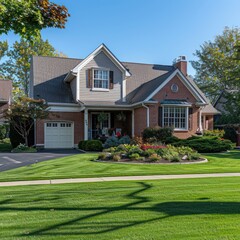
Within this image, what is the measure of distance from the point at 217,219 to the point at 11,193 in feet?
16.9

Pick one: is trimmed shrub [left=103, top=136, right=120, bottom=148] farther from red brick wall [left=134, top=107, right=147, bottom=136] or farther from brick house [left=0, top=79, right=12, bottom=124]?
brick house [left=0, top=79, right=12, bottom=124]

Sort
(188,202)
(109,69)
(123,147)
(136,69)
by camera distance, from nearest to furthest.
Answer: (188,202), (123,147), (109,69), (136,69)

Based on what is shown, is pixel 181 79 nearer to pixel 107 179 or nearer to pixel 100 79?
pixel 100 79

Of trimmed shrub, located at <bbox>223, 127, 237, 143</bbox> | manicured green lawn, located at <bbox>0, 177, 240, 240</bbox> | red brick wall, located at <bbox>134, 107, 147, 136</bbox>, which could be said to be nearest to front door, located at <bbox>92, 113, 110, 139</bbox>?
red brick wall, located at <bbox>134, 107, 147, 136</bbox>

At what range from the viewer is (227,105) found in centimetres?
3731

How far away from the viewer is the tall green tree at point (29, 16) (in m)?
6.06

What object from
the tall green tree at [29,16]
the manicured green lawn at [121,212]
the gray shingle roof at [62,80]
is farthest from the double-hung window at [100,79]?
the tall green tree at [29,16]

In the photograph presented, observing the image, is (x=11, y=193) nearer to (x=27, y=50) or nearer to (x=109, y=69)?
(x=109, y=69)

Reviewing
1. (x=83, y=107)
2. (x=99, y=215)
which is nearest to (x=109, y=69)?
(x=83, y=107)

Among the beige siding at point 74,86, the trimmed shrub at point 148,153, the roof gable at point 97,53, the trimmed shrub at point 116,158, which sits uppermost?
the roof gable at point 97,53

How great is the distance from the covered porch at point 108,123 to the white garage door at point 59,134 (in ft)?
5.12

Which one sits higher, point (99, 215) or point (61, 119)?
point (61, 119)

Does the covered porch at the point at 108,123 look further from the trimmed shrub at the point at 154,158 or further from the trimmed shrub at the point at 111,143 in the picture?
the trimmed shrub at the point at 154,158

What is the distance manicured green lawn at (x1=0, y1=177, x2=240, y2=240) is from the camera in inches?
205
